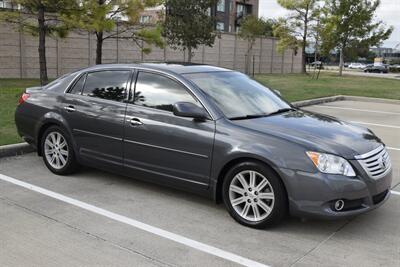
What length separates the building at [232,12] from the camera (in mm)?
61688

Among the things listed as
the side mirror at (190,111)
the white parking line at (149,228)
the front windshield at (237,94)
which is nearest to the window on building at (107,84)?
the front windshield at (237,94)

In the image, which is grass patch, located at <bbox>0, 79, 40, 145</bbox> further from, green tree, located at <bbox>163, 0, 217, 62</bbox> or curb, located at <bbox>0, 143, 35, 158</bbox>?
green tree, located at <bbox>163, 0, 217, 62</bbox>

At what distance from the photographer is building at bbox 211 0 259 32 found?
202 ft

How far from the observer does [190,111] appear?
4770 mm

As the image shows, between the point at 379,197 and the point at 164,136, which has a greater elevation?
the point at 164,136

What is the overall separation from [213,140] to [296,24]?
36.0 meters

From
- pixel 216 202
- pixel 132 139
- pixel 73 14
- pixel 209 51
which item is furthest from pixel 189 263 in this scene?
pixel 209 51

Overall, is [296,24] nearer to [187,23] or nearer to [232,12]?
[187,23]

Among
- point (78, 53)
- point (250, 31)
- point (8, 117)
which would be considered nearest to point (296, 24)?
point (250, 31)

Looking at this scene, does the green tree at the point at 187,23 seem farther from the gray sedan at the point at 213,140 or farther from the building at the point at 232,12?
the building at the point at 232,12

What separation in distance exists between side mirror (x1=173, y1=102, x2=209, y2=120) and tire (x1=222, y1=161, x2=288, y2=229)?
64 centimetres

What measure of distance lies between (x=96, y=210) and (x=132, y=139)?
0.90 metres

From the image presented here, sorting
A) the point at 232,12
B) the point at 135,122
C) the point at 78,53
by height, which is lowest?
the point at 135,122

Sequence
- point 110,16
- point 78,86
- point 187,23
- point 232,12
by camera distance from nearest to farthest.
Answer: point 78,86, point 110,16, point 187,23, point 232,12
